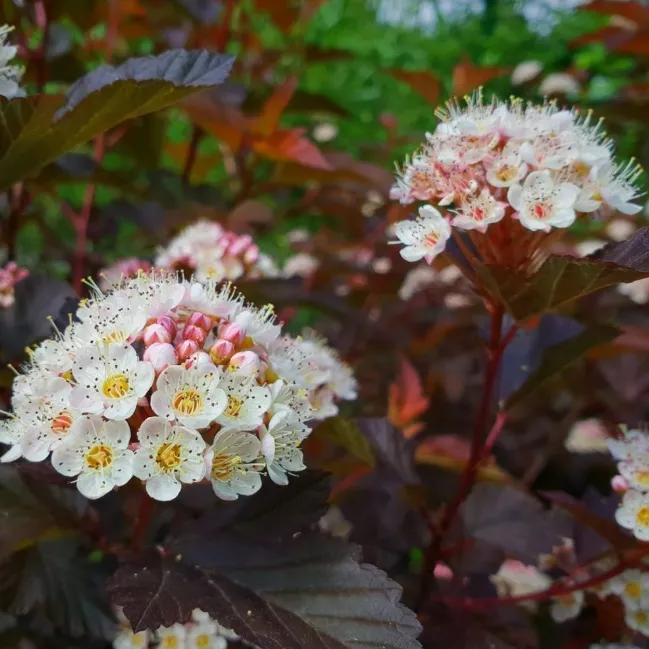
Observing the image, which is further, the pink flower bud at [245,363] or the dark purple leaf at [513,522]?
the dark purple leaf at [513,522]

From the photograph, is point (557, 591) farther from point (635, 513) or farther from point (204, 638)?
point (204, 638)

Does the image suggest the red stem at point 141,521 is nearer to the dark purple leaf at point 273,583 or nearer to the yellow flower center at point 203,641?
the dark purple leaf at point 273,583

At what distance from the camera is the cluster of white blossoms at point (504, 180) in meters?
0.63

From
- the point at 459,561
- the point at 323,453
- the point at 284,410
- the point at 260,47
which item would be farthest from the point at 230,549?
the point at 260,47

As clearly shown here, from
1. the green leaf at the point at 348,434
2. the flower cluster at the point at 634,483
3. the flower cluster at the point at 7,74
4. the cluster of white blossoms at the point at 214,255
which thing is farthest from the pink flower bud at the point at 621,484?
the flower cluster at the point at 7,74


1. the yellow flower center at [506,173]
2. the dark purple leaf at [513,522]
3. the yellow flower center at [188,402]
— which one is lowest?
the dark purple leaf at [513,522]

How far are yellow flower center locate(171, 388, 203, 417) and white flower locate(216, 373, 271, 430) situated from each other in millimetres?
21

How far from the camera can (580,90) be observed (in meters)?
1.81

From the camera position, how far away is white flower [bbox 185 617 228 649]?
75 centimetres

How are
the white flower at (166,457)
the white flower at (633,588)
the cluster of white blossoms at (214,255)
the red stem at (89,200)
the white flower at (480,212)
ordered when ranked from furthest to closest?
1. the red stem at (89,200)
2. the cluster of white blossoms at (214,255)
3. the white flower at (633,588)
4. the white flower at (480,212)
5. the white flower at (166,457)

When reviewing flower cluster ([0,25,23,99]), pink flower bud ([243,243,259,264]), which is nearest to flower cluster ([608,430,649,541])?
pink flower bud ([243,243,259,264])

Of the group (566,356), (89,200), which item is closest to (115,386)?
(566,356)

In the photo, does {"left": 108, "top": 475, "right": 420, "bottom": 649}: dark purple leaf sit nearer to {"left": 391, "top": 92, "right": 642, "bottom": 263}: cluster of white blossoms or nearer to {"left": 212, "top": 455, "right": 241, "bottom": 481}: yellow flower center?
{"left": 212, "top": 455, "right": 241, "bottom": 481}: yellow flower center

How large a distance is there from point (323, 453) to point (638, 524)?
1.77 feet
